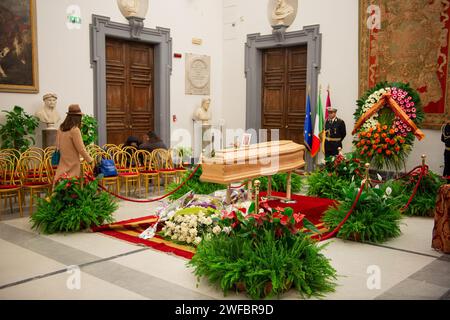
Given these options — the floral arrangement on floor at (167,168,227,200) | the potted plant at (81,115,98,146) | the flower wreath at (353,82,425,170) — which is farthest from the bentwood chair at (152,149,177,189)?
the flower wreath at (353,82,425,170)

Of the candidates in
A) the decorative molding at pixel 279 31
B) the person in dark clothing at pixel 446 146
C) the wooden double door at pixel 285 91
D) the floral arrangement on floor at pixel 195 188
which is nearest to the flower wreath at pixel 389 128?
the person in dark clothing at pixel 446 146

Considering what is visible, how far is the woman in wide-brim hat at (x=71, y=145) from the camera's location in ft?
20.7

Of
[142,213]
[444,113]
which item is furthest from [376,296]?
[444,113]

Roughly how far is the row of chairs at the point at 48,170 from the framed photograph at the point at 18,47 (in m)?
1.33

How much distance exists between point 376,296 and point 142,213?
4.07 metres

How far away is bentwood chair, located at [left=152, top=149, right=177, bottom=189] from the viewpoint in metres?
8.72

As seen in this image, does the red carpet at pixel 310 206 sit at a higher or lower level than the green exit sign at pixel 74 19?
lower

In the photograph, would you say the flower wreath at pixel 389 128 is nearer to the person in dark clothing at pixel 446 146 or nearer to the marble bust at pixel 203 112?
the person in dark clothing at pixel 446 146

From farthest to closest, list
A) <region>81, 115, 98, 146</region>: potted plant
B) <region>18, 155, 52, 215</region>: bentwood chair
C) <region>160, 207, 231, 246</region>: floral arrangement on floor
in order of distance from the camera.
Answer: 1. <region>81, 115, 98, 146</region>: potted plant
2. <region>18, 155, 52, 215</region>: bentwood chair
3. <region>160, 207, 231, 246</region>: floral arrangement on floor

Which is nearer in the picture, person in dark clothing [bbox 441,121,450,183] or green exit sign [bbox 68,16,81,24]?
person in dark clothing [bbox 441,121,450,183]

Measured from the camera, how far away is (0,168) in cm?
688

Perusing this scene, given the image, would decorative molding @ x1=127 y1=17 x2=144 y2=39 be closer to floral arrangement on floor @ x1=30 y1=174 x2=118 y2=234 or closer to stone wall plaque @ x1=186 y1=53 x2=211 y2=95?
stone wall plaque @ x1=186 y1=53 x2=211 y2=95

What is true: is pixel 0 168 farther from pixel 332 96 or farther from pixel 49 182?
pixel 332 96

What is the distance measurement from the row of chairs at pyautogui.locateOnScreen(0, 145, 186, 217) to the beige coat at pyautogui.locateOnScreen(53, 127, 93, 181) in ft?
1.51
